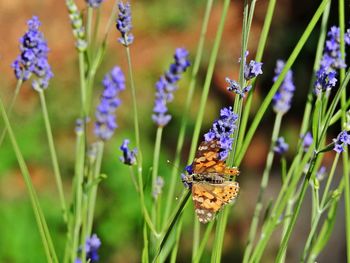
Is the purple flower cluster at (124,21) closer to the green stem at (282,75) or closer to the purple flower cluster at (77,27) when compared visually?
the purple flower cluster at (77,27)

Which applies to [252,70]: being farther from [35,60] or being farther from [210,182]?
[35,60]

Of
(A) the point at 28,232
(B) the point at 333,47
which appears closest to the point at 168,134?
(A) the point at 28,232

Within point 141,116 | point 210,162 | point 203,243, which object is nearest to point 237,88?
point 210,162

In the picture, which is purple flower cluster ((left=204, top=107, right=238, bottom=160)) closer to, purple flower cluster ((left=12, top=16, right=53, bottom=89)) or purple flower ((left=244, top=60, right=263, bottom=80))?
purple flower ((left=244, top=60, right=263, bottom=80))

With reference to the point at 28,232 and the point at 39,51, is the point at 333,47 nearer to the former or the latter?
the point at 39,51

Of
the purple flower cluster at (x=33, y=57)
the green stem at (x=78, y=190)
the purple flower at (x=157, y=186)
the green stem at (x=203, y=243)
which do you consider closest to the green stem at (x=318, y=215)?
the green stem at (x=203, y=243)

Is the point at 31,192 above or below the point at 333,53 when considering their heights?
below

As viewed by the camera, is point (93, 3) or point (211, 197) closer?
point (211, 197)

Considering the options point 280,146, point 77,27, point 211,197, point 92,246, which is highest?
point 77,27
